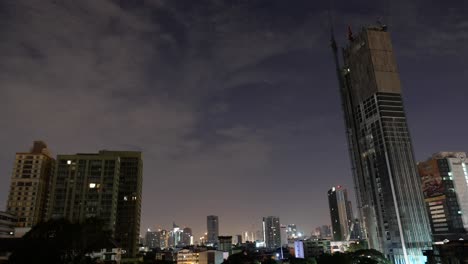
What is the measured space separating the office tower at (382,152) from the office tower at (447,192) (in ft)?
156

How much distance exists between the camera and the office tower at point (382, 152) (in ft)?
467

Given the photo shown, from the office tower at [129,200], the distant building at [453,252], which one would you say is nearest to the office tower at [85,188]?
the office tower at [129,200]

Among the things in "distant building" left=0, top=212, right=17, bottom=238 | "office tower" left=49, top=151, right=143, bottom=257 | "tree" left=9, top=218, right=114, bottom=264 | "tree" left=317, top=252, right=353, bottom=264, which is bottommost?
"tree" left=317, top=252, right=353, bottom=264

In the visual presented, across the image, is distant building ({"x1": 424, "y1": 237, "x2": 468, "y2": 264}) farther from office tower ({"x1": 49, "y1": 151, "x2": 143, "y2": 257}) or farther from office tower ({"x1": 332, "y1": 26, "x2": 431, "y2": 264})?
office tower ({"x1": 49, "y1": 151, "x2": 143, "y2": 257})

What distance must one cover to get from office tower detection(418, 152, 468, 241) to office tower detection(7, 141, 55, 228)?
17921 centimetres

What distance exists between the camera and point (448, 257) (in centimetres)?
8988

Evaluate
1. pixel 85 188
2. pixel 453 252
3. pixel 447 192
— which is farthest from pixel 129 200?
pixel 447 192

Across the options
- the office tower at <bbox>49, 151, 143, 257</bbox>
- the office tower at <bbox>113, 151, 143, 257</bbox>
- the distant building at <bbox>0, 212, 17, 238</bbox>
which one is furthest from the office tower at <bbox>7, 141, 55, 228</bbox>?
the office tower at <bbox>113, 151, 143, 257</bbox>

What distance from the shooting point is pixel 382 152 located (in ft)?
500

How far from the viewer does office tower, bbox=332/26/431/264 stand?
14225cm

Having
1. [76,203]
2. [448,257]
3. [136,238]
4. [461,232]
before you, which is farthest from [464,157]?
[76,203]

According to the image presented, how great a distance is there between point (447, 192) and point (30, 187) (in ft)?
626

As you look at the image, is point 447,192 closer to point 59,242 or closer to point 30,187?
point 59,242

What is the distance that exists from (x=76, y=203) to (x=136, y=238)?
37180 millimetres
